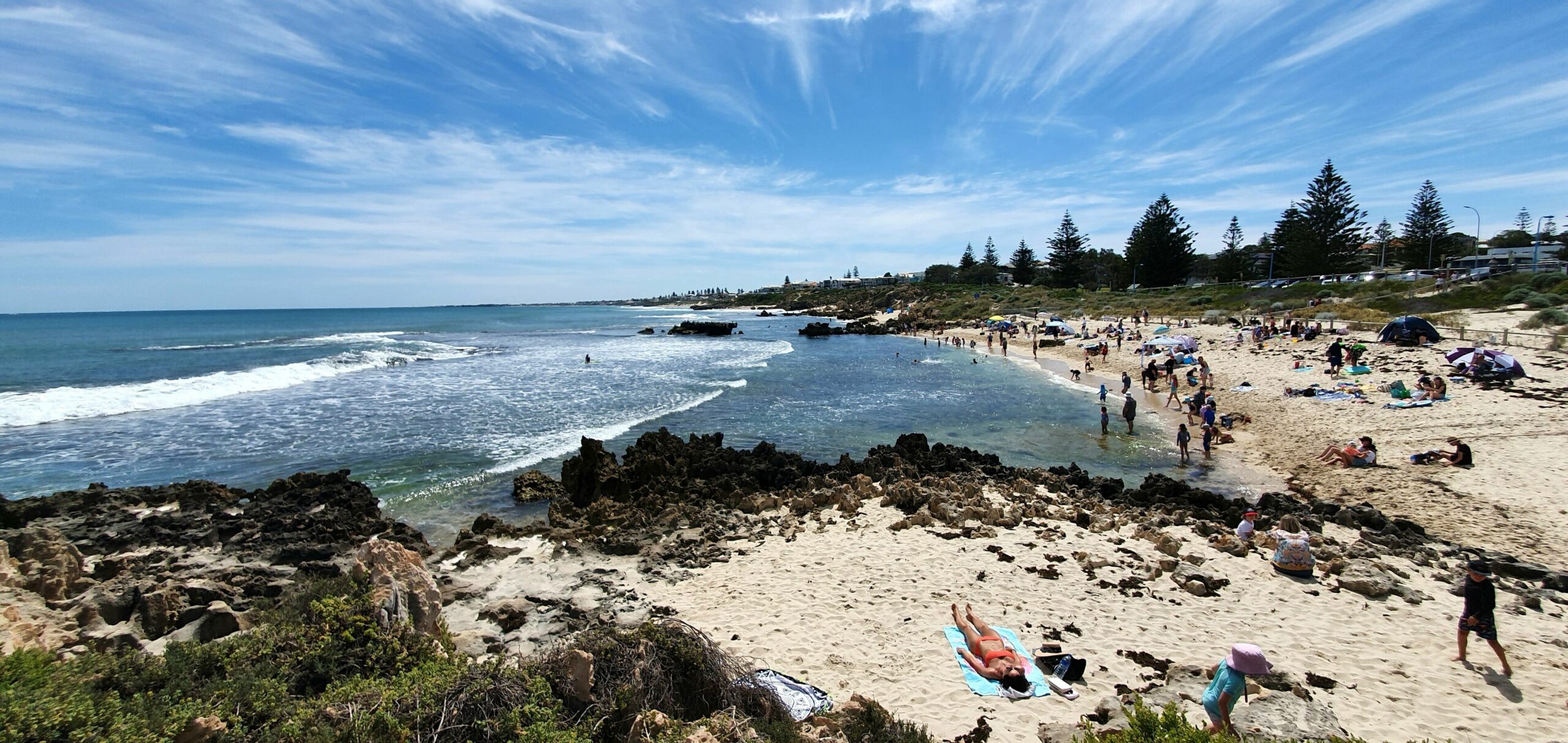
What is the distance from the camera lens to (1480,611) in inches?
256

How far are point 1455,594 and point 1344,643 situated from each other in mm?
2599

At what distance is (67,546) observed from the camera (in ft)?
24.9

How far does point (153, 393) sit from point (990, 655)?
113 ft

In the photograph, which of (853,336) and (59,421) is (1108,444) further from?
(853,336)

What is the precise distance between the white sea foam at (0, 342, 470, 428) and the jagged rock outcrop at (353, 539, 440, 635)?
24.3 metres

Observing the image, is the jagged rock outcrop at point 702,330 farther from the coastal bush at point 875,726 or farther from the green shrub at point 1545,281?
the coastal bush at point 875,726

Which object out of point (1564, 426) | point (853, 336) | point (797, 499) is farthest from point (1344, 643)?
point (853, 336)

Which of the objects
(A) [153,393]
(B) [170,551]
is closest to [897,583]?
(B) [170,551]

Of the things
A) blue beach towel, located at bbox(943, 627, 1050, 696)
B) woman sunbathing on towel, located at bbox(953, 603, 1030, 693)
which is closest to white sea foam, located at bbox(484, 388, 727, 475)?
blue beach towel, located at bbox(943, 627, 1050, 696)

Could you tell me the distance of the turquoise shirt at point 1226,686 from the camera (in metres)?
5.35

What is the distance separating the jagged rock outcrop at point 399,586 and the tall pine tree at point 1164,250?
79363 mm

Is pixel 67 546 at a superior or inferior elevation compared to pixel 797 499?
superior

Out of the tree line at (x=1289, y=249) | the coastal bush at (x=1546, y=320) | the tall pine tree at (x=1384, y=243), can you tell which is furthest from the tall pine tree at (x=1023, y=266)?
the coastal bush at (x=1546, y=320)

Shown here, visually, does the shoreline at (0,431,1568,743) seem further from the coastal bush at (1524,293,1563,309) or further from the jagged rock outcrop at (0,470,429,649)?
the coastal bush at (1524,293,1563,309)
